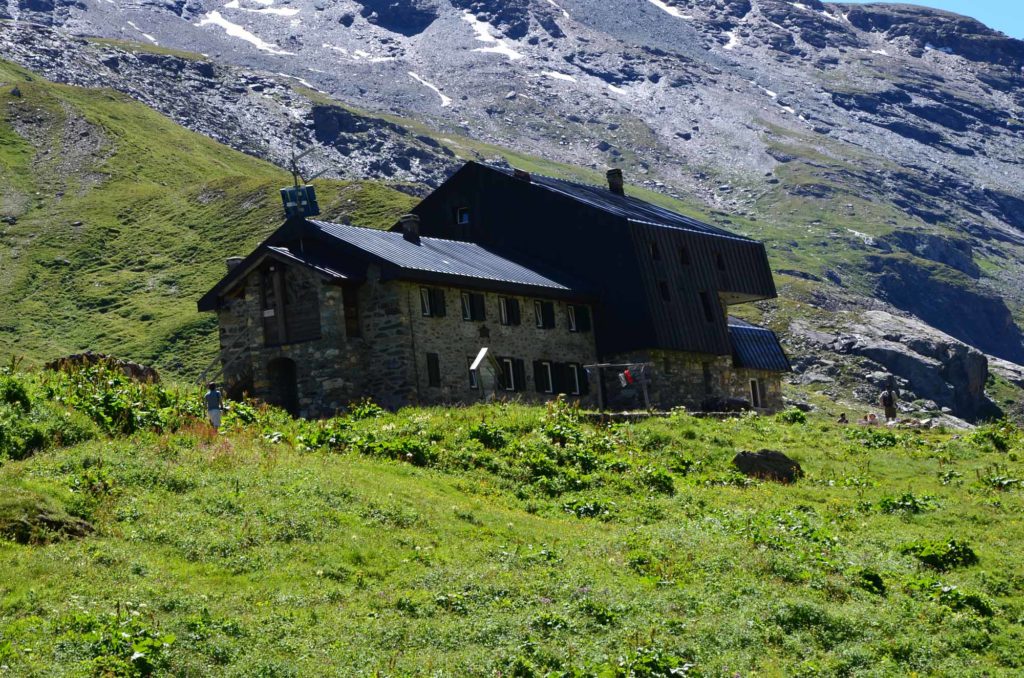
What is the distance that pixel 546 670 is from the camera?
62.2 ft

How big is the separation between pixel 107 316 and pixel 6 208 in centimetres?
3687

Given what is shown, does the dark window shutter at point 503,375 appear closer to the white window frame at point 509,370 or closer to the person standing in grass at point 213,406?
the white window frame at point 509,370

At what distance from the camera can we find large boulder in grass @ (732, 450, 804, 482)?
3603cm

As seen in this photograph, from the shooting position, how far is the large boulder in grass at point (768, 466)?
36.0 m

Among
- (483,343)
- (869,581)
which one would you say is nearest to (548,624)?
(869,581)

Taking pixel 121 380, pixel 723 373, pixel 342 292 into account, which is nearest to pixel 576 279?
pixel 723 373

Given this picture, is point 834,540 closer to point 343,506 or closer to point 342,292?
point 343,506

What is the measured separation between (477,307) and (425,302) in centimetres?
289

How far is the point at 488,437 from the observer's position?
115ft

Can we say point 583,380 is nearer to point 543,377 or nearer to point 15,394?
point 543,377

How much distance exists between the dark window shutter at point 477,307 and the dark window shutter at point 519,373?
7.85 ft

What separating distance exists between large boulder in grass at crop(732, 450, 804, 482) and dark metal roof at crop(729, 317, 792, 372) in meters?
27.4

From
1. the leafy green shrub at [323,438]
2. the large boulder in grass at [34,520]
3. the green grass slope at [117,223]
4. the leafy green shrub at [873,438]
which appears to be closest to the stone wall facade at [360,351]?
the leafy green shrub at [873,438]

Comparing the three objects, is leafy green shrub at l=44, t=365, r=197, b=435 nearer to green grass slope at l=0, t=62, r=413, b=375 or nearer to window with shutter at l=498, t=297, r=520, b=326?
window with shutter at l=498, t=297, r=520, b=326
